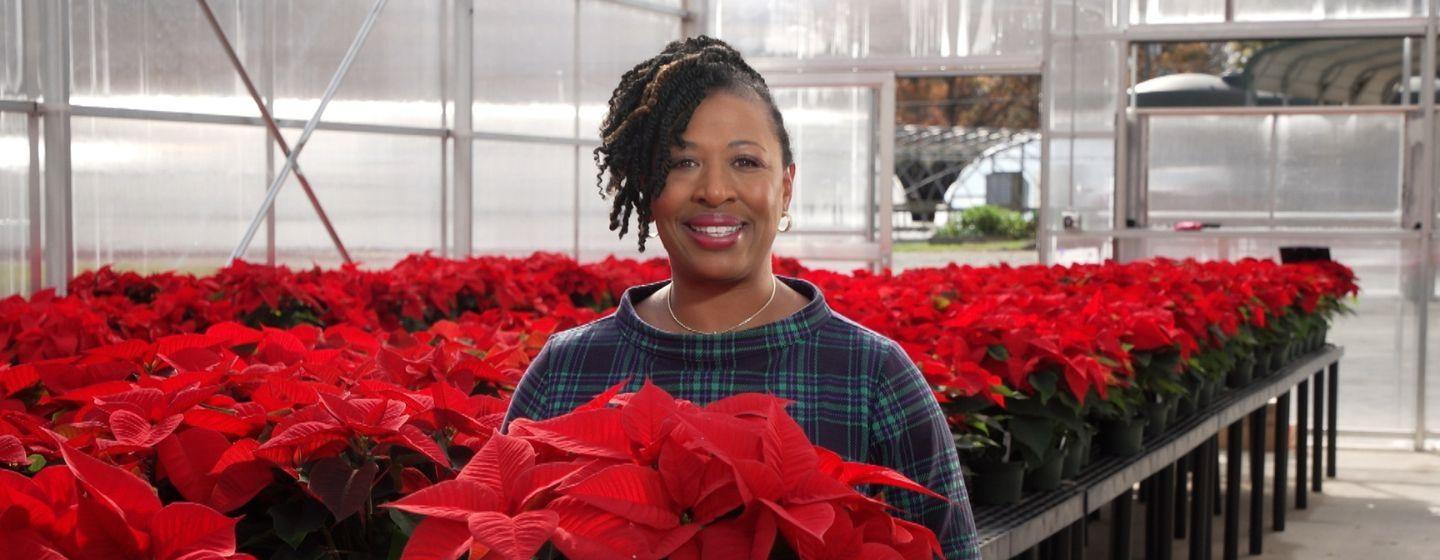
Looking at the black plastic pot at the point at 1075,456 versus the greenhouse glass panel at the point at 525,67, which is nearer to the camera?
the black plastic pot at the point at 1075,456

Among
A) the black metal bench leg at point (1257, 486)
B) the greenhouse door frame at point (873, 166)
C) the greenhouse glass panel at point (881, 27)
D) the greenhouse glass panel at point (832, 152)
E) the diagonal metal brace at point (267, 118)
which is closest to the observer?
the black metal bench leg at point (1257, 486)

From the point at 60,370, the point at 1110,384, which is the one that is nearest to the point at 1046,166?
the point at 1110,384

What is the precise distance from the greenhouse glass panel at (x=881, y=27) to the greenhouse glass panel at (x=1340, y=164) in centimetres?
198

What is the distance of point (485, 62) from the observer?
34.6 ft

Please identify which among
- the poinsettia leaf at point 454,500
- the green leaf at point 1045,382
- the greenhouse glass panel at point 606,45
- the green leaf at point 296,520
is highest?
the greenhouse glass panel at point 606,45

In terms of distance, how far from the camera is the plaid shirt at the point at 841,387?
1.68m

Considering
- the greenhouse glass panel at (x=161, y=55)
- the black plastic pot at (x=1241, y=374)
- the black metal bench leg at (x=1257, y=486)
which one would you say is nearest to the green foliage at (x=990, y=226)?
the greenhouse glass panel at (x=161, y=55)

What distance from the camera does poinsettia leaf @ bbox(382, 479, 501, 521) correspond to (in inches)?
45.6

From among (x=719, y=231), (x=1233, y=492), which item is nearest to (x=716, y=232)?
(x=719, y=231)

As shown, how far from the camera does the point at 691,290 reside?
183cm

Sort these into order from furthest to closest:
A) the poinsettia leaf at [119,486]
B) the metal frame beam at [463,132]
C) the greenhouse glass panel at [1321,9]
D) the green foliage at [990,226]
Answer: the green foliage at [990,226] → the greenhouse glass panel at [1321,9] → the metal frame beam at [463,132] → the poinsettia leaf at [119,486]

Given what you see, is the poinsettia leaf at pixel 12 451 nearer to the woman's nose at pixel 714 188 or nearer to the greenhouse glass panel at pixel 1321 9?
the woman's nose at pixel 714 188

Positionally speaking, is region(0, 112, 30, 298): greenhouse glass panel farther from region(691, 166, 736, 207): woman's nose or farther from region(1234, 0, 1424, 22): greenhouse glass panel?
region(1234, 0, 1424, 22): greenhouse glass panel

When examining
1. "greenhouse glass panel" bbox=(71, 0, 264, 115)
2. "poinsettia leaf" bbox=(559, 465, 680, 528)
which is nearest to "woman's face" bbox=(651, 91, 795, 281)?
"poinsettia leaf" bbox=(559, 465, 680, 528)
